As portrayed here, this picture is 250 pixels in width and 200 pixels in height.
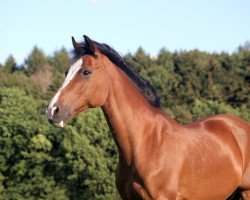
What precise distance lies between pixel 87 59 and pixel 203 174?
195cm

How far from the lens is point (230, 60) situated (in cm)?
3431

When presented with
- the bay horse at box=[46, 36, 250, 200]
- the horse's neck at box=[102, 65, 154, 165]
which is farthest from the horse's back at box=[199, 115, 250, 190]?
the horse's neck at box=[102, 65, 154, 165]

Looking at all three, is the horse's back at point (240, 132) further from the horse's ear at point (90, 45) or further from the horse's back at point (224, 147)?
the horse's ear at point (90, 45)

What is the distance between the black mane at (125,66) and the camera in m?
5.79

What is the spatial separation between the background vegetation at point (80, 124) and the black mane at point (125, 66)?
20079 mm

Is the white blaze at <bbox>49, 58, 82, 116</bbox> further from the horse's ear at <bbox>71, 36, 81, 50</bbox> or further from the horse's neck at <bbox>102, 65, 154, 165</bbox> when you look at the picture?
the horse's neck at <bbox>102, 65, 154, 165</bbox>

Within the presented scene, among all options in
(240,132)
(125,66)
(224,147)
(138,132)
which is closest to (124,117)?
(138,132)

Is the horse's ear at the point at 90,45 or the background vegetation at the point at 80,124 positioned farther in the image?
the background vegetation at the point at 80,124

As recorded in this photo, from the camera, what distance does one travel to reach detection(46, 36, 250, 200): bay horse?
557cm

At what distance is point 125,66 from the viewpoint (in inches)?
240

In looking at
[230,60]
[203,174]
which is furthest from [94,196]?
[203,174]

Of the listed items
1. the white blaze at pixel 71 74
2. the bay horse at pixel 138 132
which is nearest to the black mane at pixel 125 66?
the bay horse at pixel 138 132

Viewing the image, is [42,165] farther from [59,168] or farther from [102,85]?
[102,85]

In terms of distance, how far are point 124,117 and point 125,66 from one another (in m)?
0.62
